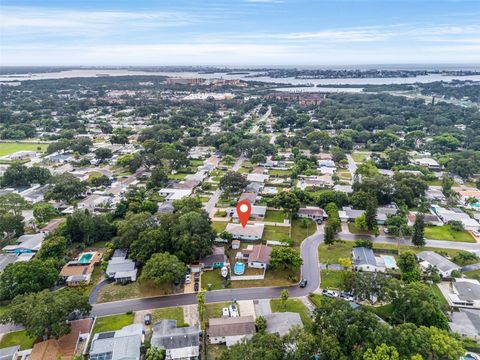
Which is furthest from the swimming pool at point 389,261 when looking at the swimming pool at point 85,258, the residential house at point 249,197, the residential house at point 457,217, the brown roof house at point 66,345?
the swimming pool at point 85,258

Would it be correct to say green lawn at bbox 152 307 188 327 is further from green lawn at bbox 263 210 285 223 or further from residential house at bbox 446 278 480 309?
residential house at bbox 446 278 480 309

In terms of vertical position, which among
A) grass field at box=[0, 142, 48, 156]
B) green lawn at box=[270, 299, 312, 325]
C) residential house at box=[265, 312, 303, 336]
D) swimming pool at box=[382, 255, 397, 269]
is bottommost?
green lawn at box=[270, 299, 312, 325]

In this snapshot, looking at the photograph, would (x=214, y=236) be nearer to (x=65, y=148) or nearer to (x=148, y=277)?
(x=148, y=277)

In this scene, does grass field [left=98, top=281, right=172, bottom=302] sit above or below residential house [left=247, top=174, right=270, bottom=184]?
below

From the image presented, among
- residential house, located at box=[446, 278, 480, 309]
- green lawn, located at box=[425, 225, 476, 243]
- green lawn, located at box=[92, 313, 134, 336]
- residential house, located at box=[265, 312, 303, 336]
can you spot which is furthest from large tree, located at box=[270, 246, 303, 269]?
green lawn, located at box=[425, 225, 476, 243]

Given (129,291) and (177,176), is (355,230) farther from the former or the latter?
(177,176)

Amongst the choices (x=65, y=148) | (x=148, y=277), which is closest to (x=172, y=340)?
(x=148, y=277)

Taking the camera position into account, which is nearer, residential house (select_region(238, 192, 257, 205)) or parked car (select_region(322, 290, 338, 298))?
parked car (select_region(322, 290, 338, 298))
